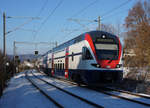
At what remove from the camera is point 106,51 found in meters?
13.7

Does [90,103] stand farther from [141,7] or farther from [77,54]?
[141,7]

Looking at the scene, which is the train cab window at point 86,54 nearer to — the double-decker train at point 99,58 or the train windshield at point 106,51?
the double-decker train at point 99,58

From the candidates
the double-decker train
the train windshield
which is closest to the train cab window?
the double-decker train

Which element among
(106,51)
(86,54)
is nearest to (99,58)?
(106,51)

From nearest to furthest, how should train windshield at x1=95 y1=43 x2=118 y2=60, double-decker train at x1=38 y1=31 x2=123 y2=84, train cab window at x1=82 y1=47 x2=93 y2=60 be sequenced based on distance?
1. double-decker train at x1=38 y1=31 x2=123 y2=84
2. train windshield at x1=95 y1=43 x2=118 y2=60
3. train cab window at x1=82 y1=47 x2=93 y2=60

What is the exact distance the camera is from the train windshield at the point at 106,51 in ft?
44.1

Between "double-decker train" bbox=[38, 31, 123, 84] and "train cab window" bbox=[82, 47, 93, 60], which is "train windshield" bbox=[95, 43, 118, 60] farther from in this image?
"train cab window" bbox=[82, 47, 93, 60]

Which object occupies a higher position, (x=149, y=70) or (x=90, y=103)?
(x=149, y=70)

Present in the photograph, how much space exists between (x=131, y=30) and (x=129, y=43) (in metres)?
2.61

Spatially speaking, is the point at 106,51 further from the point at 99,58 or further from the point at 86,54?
the point at 86,54

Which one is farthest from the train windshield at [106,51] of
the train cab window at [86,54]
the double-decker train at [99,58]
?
Result: the train cab window at [86,54]

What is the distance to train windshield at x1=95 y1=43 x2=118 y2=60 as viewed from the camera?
1343cm

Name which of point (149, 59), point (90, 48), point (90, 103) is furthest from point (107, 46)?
point (149, 59)

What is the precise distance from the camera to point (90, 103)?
958 cm
